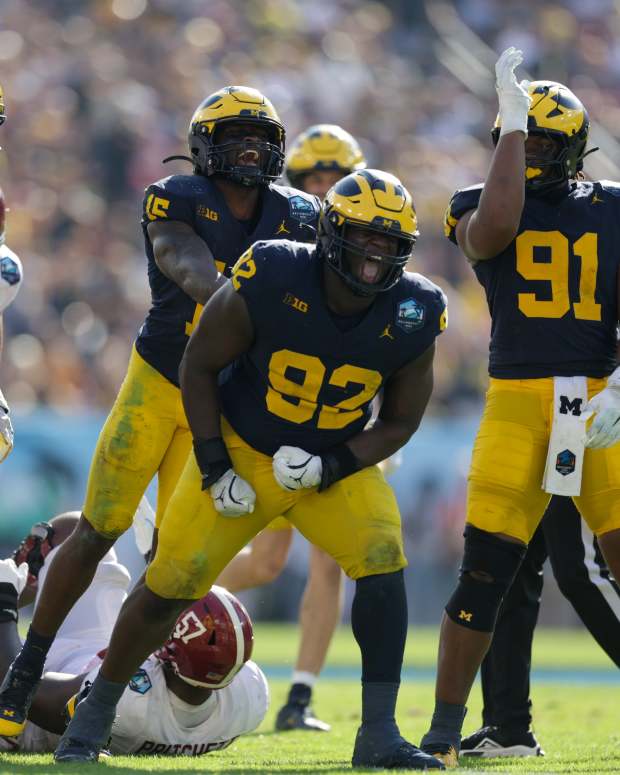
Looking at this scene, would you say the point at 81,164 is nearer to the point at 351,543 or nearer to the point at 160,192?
the point at 160,192

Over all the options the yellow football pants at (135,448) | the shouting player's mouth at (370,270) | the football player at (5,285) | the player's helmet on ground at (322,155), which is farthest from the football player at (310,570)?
the shouting player's mouth at (370,270)

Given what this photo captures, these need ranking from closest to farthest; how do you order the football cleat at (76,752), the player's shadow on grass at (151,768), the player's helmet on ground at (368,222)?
the player's shadow on grass at (151,768), the player's helmet on ground at (368,222), the football cleat at (76,752)

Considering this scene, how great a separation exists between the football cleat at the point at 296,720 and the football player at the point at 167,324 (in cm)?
159

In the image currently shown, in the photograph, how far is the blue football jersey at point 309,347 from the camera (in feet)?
14.1

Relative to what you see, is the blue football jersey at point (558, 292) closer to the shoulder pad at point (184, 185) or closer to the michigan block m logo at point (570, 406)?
the michigan block m logo at point (570, 406)

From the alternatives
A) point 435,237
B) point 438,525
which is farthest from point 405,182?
point 438,525

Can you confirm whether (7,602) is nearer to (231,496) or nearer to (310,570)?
(231,496)

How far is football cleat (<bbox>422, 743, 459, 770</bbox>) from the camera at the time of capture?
181 inches

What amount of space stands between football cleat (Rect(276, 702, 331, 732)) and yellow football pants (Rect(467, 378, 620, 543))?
1952mm

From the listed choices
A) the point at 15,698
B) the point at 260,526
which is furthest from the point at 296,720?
the point at 260,526

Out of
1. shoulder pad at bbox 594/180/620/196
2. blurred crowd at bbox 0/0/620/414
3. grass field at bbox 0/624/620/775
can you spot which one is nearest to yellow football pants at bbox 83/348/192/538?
grass field at bbox 0/624/620/775

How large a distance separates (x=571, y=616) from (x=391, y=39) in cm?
704

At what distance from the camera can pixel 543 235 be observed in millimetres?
4848

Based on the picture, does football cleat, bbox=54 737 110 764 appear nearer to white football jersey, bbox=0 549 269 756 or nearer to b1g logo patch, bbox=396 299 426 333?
white football jersey, bbox=0 549 269 756
